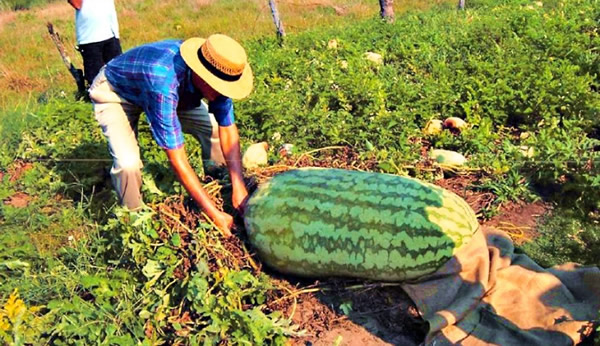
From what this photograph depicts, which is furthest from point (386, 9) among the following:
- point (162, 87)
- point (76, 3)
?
point (162, 87)

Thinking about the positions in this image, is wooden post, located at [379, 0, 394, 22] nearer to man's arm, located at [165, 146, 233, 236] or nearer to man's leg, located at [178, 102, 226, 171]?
man's leg, located at [178, 102, 226, 171]

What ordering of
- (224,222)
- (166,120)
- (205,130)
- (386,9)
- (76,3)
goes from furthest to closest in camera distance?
(386,9) → (76,3) → (205,130) → (224,222) → (166,120)

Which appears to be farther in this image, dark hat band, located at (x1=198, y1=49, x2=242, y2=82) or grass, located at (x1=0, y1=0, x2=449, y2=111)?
grass, located at (x1=0, y1=0, x2=449, y2=111)

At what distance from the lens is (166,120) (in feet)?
12.3

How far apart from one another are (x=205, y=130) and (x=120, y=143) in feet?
2.24

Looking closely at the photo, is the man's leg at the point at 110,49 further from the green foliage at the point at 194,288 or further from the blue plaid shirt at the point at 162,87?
the green foliage at the point at 194,288

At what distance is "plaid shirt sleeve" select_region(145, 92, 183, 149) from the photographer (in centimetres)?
375

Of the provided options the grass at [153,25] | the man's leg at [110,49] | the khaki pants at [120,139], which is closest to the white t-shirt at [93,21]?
the man's leg at [110,49]

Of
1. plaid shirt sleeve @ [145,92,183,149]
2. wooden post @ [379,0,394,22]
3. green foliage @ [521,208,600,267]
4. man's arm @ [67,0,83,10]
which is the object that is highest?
plaid shirt sleeve @ [145,92,183,149]

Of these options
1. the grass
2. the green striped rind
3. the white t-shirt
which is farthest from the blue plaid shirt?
the grass

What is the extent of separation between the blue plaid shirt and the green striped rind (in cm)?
71

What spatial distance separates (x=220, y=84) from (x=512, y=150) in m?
2.68

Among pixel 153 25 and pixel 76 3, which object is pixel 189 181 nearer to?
pixel 76 3

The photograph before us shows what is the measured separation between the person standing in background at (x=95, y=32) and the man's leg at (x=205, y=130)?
2.70 meters
